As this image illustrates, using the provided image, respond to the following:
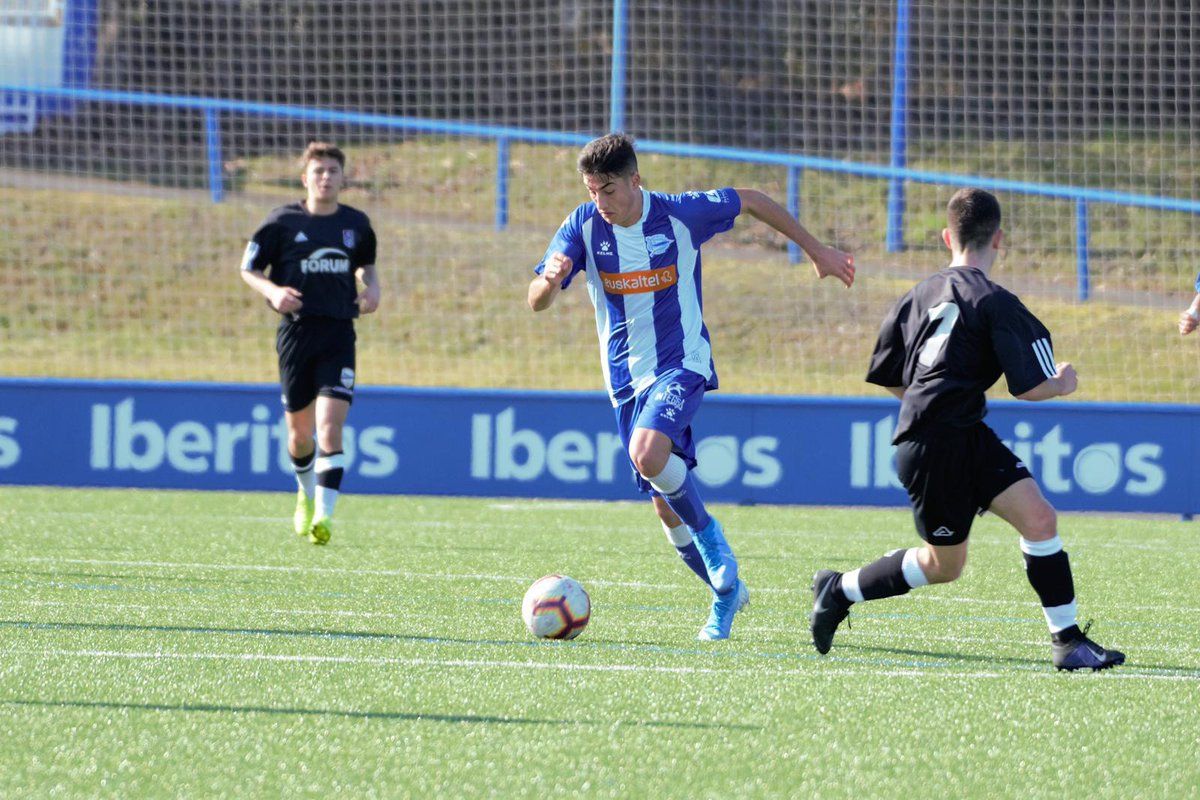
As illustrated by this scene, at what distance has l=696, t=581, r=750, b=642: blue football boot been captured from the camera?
5.54 m

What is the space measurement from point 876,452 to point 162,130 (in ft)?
31.4

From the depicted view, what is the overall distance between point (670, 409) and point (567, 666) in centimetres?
122

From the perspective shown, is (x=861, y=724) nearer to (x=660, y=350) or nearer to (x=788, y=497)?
(x=660, y=350)

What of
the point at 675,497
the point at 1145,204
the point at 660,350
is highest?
the point at 1145,204

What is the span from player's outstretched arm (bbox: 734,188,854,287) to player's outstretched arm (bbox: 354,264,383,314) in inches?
130

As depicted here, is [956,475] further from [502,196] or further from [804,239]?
[502,196]

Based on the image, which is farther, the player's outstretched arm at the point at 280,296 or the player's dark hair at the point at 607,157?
the player's outstretched arm at the point at 280,296

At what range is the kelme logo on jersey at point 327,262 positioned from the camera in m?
9.02

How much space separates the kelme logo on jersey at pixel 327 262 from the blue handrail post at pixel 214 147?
865 cm

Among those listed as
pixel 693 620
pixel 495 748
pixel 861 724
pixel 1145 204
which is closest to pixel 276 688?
pixel 495 748

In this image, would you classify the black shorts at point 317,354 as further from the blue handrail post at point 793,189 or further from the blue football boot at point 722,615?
Result: the blue handrail post at point 793,189

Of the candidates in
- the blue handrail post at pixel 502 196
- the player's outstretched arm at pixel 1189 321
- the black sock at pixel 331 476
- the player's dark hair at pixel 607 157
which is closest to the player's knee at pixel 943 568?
the player's dark hair at pixel 607 157

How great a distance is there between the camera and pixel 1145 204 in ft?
49.5

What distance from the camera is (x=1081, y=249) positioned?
15.3 m
